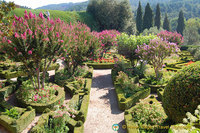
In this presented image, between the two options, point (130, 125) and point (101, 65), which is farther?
point (101, 65)

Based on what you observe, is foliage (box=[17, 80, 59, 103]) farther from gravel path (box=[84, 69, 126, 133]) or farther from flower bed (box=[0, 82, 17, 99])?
gravel path (box=[84, 69, 126, 133])

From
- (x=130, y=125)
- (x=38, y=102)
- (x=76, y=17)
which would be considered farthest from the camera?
(x=76, y=17)

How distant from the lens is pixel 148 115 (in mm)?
6648

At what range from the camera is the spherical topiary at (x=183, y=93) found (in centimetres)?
461

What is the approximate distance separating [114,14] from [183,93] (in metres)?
28.6

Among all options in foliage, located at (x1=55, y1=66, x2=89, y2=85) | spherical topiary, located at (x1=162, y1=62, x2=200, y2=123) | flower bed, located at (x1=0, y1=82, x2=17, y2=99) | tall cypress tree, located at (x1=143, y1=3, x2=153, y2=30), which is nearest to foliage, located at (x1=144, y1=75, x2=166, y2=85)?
foliage, located at (x1=55, y1=66, x2=89, y2=85)

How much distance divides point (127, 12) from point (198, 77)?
2941 cm

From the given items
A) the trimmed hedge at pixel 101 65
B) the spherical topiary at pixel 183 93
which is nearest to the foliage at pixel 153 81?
the trimmed hedge at pixel 101 65

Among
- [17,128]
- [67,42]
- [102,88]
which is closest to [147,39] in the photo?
[102,88]

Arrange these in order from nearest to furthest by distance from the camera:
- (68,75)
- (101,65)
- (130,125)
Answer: (130,125)
(68,75)
(101,65)

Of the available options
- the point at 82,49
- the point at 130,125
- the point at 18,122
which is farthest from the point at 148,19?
the point at 18,122

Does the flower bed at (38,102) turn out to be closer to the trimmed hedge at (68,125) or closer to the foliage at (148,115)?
the trimmed hedge at (68,125)

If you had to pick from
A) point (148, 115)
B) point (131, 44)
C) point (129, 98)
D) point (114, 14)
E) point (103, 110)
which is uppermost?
point (114, 14)

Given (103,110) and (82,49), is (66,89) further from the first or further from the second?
(103,110)
